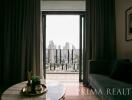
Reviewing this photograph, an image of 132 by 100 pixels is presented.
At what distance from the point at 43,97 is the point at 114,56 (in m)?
2.66

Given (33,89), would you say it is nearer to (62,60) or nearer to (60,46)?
(60,46)

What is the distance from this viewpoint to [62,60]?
5.71 m

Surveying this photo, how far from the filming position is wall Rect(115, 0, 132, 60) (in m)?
3.58

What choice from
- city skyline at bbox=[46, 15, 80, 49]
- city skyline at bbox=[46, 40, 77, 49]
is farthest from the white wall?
city skyline at bbox=[46, 40, 77, 49]

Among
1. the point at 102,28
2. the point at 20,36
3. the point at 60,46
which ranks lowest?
the point at 60,46

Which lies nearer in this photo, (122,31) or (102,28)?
(122,31)

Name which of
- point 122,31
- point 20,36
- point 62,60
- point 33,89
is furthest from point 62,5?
point 33,89

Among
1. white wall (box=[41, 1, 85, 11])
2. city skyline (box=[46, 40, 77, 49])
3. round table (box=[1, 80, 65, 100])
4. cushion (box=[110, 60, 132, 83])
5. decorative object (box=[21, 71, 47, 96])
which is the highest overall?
white wall (box=[41, 1, 85, 11])

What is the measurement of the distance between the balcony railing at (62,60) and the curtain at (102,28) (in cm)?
154

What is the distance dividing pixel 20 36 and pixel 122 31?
8.85ft

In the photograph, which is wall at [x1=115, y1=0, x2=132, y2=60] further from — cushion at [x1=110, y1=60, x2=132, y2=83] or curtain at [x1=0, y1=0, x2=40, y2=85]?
curtain at [x1=0, y1=0, x2=40, y2=85]

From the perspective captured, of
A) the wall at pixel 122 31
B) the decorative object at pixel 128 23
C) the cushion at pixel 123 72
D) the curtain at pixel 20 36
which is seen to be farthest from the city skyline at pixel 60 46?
the cushion at pixel 123 72

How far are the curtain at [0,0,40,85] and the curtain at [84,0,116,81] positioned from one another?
1.50 metres

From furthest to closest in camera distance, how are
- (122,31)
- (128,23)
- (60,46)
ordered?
(60,46) < (122,31) < (128,23)
